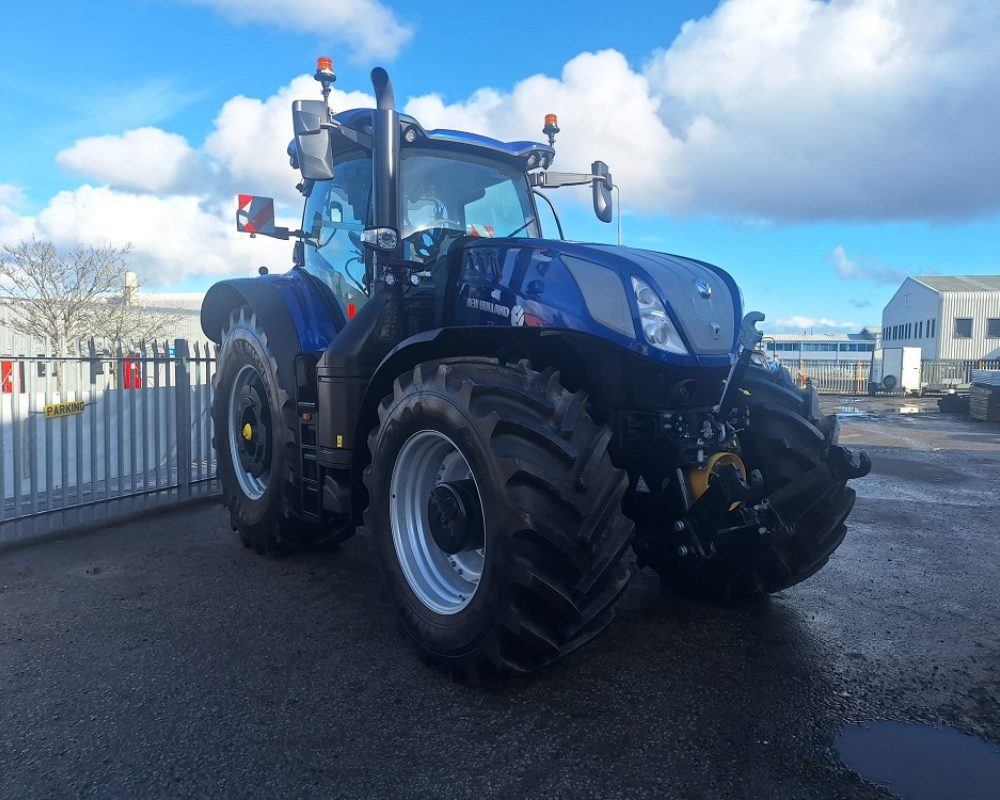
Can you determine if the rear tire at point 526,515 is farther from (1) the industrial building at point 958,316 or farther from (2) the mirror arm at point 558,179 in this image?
(1) the industrial building at point 958,316

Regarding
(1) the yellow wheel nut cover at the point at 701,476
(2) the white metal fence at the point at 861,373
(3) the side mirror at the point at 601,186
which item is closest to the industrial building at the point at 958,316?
(2) the white metal fence at the point at 861,373

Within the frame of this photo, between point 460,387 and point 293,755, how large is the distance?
1518 mm

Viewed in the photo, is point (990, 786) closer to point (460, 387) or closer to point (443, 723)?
point (443, 723)

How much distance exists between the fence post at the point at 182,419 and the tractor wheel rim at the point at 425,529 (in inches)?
174

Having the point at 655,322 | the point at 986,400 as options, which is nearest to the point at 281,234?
the point at 655,322

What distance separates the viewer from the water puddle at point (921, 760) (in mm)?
2498

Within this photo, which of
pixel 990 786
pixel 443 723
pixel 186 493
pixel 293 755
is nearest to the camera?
pixel 990 786

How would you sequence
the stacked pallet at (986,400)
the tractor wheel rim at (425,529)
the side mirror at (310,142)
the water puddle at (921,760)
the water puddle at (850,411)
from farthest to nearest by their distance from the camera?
the water puddle at (850,411) → the stacked pallet at (986,400) → the side mirror at (310,142) → the tractor wheel rim at (425,529) → the water puddle at (921,760)

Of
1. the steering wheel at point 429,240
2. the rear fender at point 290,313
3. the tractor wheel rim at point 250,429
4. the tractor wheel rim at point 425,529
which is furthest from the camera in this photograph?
the tractor wheel rim at point 250,429

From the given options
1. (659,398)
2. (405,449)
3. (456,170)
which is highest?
(456,170)

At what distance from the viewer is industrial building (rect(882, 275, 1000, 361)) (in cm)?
4641

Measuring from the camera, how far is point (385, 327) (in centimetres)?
404

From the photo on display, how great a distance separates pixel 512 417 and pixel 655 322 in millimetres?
743

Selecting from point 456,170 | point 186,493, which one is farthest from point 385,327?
point 186,493
